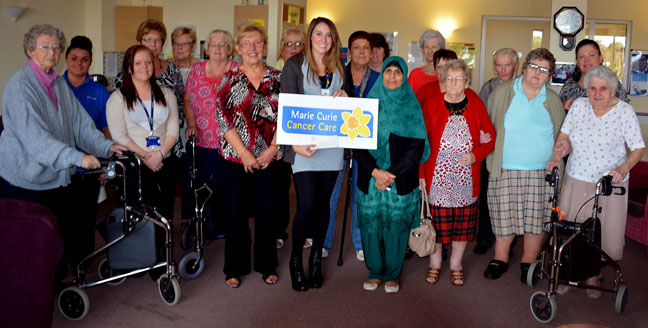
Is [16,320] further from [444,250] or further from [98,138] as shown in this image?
[444,250]

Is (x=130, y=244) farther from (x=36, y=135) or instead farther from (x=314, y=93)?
(x=314, y=93)

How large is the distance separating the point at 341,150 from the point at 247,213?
728mm

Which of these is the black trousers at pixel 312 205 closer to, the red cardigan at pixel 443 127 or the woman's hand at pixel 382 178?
the woman's hand at pixel 382 178

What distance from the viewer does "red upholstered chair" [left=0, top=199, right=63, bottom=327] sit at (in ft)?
6.13

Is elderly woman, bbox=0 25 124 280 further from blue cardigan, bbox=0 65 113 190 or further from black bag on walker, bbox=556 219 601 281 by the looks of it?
black bag on walker, bbox=556 219 601 281

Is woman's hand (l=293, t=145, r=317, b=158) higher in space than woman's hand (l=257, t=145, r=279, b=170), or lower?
higher

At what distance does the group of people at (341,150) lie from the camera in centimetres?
334

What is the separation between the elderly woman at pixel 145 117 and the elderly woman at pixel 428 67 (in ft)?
6.26

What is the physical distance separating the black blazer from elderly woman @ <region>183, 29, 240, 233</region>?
3.91 feet

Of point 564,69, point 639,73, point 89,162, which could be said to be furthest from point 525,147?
point 639,73

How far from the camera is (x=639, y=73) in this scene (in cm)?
1025

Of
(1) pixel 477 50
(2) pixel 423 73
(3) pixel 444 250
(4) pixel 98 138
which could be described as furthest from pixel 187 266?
(1) pixel 477 50

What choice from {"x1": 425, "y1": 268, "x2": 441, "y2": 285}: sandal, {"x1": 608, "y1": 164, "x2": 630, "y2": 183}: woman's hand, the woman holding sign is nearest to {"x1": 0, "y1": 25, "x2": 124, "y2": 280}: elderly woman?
the woman holding sign

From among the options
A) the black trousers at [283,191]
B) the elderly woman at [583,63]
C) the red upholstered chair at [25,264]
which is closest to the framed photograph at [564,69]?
the elderly woman at [583,63]
